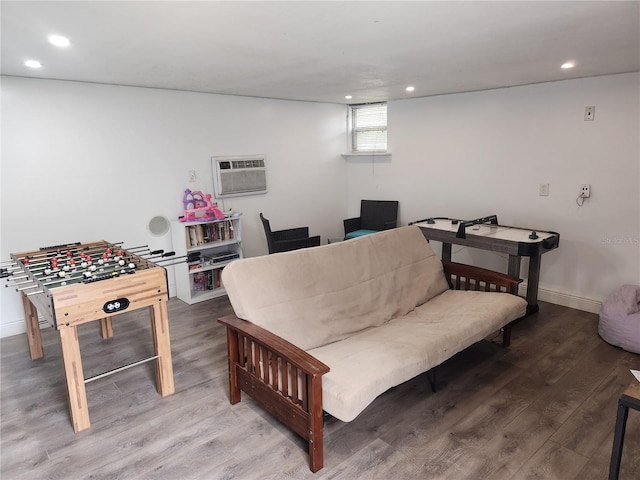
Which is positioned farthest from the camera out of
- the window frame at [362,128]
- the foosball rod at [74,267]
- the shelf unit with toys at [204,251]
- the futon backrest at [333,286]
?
the window frame at [362,128]

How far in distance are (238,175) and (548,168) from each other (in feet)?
10.7

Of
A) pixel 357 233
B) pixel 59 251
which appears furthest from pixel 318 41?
pixel 357 233

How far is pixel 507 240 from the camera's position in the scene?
364 centimetres

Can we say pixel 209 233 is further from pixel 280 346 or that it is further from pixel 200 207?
pixel 280 346

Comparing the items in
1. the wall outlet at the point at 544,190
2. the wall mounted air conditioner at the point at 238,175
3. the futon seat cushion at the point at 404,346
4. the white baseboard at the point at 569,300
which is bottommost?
the white baseboard at the point at 569,300

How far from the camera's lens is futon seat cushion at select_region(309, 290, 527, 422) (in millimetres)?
2006

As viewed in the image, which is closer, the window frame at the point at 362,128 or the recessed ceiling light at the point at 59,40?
the recessed ceiling light at the point at 59,40

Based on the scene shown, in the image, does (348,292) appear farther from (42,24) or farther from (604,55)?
(604,55)

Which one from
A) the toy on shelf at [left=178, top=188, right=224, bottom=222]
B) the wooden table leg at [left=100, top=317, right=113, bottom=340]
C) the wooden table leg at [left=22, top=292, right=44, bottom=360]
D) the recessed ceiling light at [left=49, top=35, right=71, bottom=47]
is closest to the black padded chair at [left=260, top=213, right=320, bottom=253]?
the toy on shelf at [left=178, top=188, right=224, bottom=222]

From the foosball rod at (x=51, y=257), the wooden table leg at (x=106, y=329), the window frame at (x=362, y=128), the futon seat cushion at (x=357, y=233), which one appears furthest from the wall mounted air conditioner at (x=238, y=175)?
the wooden table leg at (x=106, y=329)

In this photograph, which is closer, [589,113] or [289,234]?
[589,113]

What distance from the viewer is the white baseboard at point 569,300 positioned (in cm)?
397

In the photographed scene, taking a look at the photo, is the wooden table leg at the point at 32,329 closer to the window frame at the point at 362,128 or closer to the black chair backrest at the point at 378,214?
the black chair backrest at the point at 378,214

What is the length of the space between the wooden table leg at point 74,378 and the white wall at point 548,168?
13.0 ft
